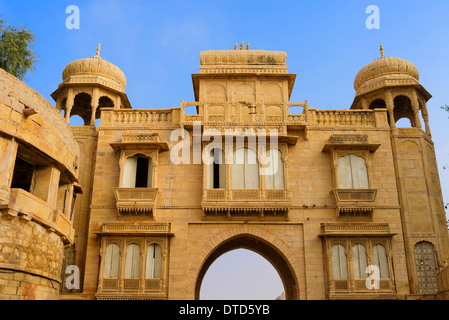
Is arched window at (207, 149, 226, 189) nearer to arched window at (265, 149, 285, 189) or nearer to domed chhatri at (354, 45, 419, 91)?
arched window at (265, 149, 285, 189)

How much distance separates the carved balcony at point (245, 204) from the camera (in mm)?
18359

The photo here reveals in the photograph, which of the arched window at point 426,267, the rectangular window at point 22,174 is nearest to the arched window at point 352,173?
the arched window at point 426,267

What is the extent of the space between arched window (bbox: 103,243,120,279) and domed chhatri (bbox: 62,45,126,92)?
27.4ft

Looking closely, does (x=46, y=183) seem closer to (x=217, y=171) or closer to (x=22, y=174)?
(x=22, y=174)

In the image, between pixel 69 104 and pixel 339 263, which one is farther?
pixel 69 104

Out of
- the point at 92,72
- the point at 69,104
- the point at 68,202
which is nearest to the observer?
the point at 68,202

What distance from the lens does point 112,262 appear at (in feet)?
59.2

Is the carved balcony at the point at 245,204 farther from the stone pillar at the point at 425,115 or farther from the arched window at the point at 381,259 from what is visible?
the stone pillar at the point at 425,115

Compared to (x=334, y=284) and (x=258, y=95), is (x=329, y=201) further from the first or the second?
(x=258, y=95)

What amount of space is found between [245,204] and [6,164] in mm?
9340

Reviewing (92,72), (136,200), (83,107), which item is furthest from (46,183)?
(83,107)

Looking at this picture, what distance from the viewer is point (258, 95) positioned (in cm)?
2055
